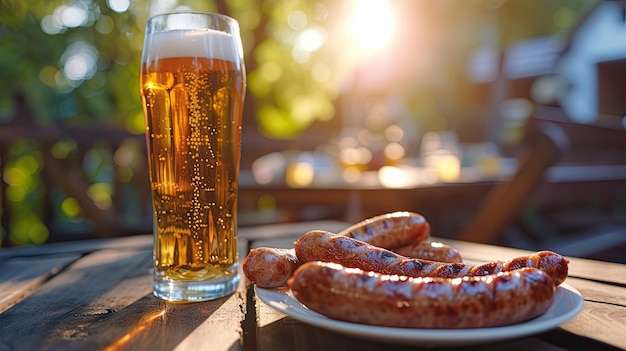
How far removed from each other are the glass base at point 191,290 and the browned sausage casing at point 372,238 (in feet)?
0.64

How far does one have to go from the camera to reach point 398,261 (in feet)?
3.48

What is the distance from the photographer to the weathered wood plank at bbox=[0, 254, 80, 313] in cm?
140

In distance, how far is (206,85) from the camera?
1.35 meters

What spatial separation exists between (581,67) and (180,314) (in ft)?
77.4

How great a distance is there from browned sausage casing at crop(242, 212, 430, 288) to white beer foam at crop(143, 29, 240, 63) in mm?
533

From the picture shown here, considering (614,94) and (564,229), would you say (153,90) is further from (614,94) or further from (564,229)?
(614,94)

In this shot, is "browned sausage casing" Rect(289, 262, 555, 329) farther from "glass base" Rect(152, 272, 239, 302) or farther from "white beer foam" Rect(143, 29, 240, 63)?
"white beer foam" Rect(143, 29, 240, 63)

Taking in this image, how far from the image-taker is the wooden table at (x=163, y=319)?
37.7 inches

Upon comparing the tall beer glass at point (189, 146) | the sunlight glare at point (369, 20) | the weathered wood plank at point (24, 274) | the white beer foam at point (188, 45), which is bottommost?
the weathered wood plank at point (24, 274)

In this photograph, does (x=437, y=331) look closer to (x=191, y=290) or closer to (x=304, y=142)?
(x=191, y=290)

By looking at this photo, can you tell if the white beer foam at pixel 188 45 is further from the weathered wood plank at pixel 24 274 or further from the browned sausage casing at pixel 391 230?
the weathered wood plank at pixel 24 274

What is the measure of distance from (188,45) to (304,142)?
5.54 metres

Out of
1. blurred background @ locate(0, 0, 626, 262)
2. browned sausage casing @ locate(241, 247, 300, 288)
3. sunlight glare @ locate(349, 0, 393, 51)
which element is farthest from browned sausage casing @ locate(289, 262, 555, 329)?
sunlight glare @ locate(349, 0, 393, 51)

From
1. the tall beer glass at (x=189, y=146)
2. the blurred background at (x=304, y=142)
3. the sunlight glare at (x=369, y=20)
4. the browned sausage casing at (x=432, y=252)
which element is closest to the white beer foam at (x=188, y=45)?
the tall beer glass at (x=189, y=146)
